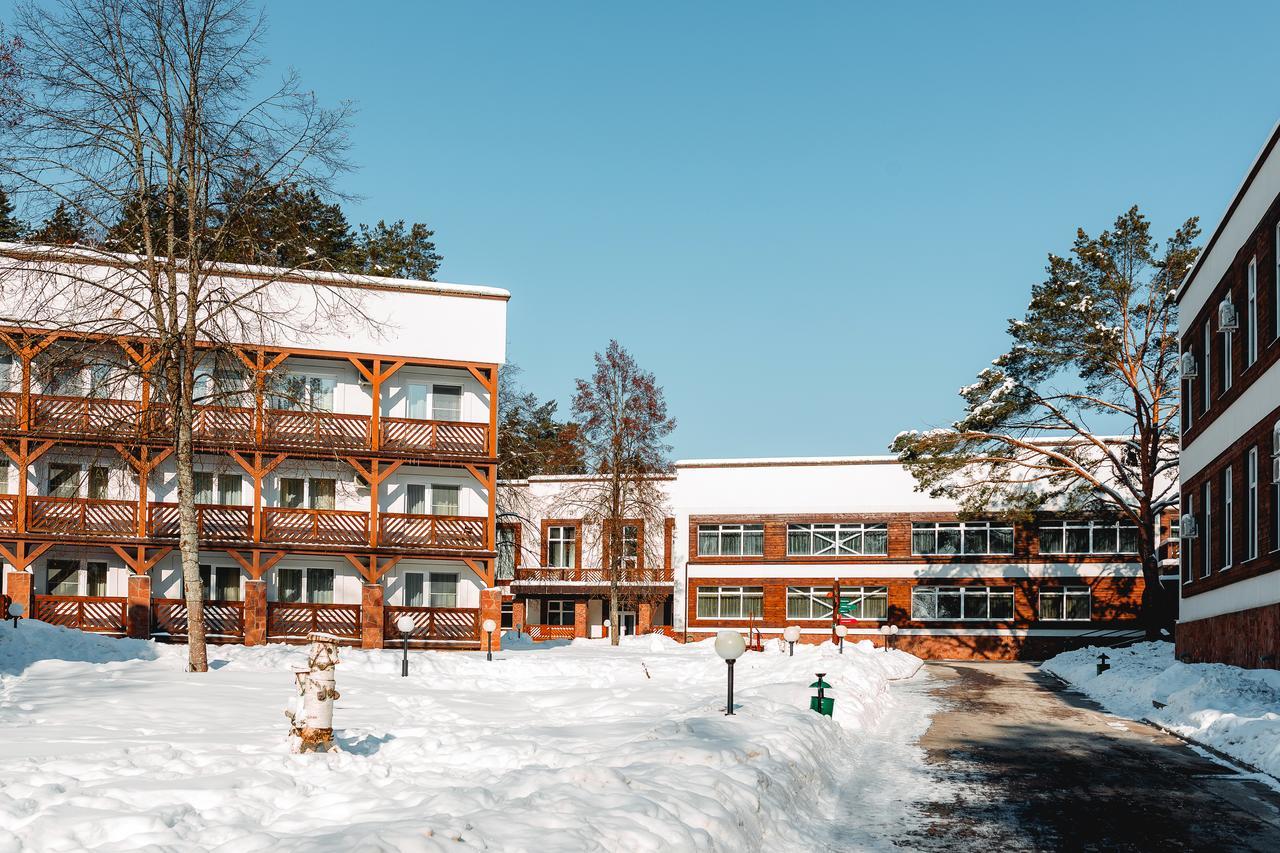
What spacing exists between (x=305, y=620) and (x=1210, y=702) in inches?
902

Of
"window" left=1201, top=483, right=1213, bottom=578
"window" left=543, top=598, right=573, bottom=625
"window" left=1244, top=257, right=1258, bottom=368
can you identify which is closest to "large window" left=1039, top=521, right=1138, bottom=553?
"window" left=543, top=598, right=573, bottom=625

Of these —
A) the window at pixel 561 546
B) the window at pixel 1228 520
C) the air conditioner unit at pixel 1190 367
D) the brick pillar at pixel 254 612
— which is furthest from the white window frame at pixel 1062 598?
the brick pillar at pixel 254 612

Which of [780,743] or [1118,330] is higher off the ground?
[1118,330]

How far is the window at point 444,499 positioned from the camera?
36.2m

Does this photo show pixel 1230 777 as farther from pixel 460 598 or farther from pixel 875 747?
pixel 460 598

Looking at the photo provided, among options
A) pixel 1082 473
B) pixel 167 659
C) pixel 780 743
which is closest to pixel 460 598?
pixel 167 659

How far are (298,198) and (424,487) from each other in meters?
13.1

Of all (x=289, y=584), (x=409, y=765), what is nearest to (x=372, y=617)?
(x=289, y=584)

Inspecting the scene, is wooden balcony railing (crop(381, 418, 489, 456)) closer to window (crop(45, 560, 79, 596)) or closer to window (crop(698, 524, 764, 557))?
window (crop(45, 560, 79, 596))

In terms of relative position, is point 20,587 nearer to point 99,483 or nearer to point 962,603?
point 99,483

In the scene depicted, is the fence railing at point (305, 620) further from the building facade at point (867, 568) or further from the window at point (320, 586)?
the building facade at point (867, 568)

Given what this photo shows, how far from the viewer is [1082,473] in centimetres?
3959

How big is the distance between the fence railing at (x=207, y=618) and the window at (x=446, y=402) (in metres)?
7.65

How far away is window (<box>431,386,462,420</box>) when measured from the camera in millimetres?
36250
